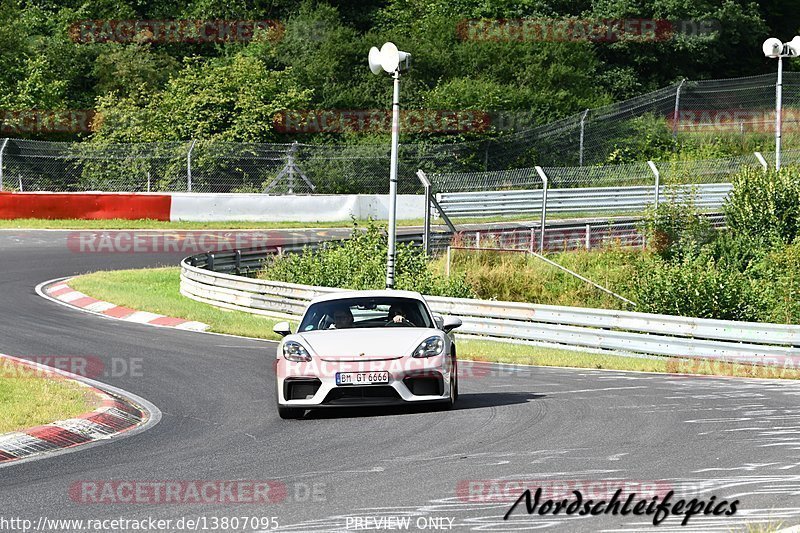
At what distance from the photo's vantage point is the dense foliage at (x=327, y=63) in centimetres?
4606

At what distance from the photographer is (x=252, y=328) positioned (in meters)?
20.9

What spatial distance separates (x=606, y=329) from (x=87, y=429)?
9.57 metres

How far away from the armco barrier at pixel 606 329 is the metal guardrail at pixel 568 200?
758 cm

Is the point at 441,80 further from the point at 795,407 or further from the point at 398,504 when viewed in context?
A: the point at 398,504

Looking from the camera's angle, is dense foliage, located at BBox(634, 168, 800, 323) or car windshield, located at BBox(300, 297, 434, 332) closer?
car windshield, located at BBox(300, 297, 434, 332)

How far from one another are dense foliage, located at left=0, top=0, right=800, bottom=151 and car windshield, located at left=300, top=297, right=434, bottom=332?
103 feet

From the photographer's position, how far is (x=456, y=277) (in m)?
23.3

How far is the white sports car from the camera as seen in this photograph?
11641 mm

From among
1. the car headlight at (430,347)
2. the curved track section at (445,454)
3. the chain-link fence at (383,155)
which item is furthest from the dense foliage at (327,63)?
the car headlight at (430,347)

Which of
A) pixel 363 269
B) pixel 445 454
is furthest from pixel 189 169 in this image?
pixel 445 454

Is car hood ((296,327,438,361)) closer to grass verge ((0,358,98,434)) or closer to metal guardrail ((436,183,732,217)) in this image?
grass verge ((0,358,98,434))

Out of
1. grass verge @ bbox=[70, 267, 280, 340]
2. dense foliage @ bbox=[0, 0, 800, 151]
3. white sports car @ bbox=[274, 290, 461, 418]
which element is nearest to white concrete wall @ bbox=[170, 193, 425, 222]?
dense foliage @ bbox=[0, 0, 800, 151]

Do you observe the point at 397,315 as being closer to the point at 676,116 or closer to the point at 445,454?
the point at 445,454

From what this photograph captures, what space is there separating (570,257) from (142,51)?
29.0 metres
